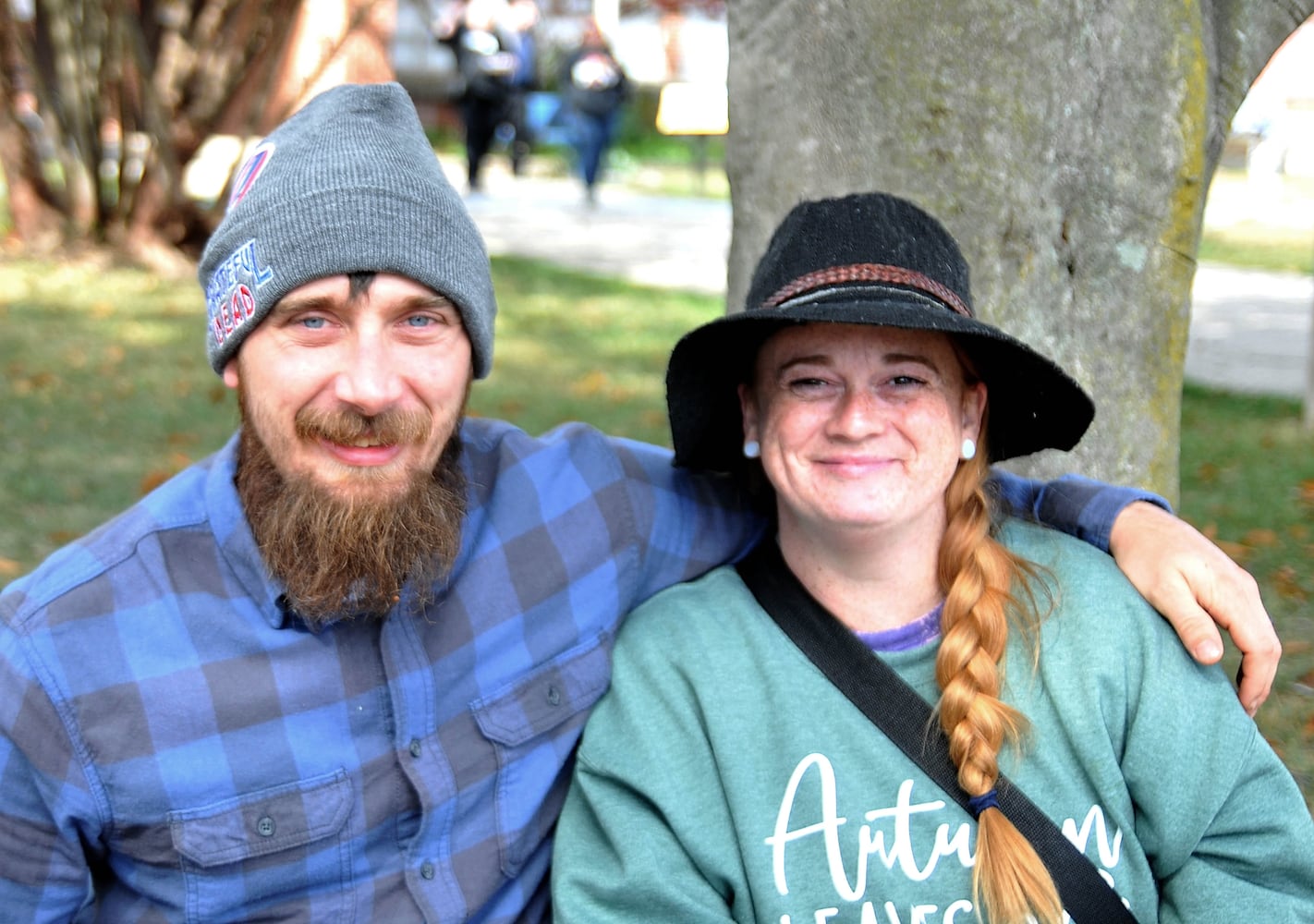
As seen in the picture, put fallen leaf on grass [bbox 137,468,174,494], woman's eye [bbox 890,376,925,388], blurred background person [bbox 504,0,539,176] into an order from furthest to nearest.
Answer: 1. blurred background person [bbox 504,0,539,176]
2. fallen leaf on grass [bbox 137,468,174,494]
3. woman's eye [bbox 890,376,925,388]

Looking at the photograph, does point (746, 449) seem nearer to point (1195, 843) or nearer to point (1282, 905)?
point (1195, 843)

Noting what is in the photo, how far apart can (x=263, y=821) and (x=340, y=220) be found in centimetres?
101

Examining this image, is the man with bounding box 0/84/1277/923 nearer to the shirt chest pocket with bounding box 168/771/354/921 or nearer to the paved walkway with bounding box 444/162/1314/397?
the shirt chest pocket with bounding box 168/771/354/921

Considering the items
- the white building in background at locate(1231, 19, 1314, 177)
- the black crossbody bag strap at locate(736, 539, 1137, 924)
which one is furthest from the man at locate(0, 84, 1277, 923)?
the white building in background at locate(1231, 19, 1314, 177)

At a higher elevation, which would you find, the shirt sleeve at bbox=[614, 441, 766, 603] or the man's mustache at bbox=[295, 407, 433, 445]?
the man's mustache at bbox=[295, 407, 433, 445]

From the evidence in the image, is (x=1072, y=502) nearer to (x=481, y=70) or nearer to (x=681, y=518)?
(x=681, y=518)

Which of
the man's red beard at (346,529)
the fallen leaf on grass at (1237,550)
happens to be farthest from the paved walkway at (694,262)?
the man's red beard at (346,529)

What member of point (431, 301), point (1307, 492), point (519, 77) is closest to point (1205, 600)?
point (431, 301)

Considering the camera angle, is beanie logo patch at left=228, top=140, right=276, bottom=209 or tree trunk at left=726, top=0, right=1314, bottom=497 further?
tree trunk at left=726, top=0, right=1314, bottom=497

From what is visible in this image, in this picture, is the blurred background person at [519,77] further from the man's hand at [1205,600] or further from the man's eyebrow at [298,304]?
the man's hand at [1205,600]

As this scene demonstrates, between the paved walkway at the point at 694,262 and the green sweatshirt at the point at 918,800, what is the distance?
13.1 feet

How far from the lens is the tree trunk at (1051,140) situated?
2.95m

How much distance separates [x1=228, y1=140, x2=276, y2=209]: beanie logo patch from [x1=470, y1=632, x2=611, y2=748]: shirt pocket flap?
102 centimetres

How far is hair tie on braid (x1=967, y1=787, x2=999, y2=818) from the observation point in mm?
2414
